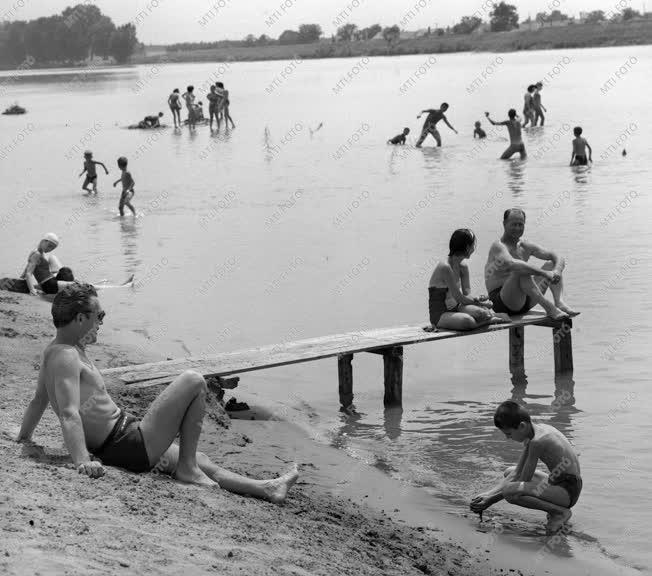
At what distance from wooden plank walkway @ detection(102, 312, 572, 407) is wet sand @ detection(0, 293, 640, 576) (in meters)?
0.37

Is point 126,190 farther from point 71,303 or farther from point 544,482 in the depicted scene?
point 71,303

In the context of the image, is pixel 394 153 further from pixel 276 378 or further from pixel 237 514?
pixel 237 514

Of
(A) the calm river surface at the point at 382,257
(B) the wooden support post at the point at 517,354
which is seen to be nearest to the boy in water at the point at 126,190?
(A) the calm river surface at the point at 382,257

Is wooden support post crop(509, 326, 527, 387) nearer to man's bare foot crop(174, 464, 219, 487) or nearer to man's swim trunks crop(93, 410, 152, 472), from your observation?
man's bare foot crop(174, 464, 219, 487)

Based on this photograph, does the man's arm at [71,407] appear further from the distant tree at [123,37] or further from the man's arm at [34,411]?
the distant tree at [123,37]

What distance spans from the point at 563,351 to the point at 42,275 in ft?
22.2

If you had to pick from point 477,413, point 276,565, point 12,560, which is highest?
point 12,560

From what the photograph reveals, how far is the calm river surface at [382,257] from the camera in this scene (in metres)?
9.51

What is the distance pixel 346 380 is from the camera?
10453 mm

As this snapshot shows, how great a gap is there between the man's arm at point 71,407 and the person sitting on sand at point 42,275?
802 centimetres

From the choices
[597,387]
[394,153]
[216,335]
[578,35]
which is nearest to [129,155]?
[394,153]

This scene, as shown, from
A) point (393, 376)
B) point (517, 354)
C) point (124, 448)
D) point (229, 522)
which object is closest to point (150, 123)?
point (517, 354)

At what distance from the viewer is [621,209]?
2195 cm

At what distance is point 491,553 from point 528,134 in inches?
1284
